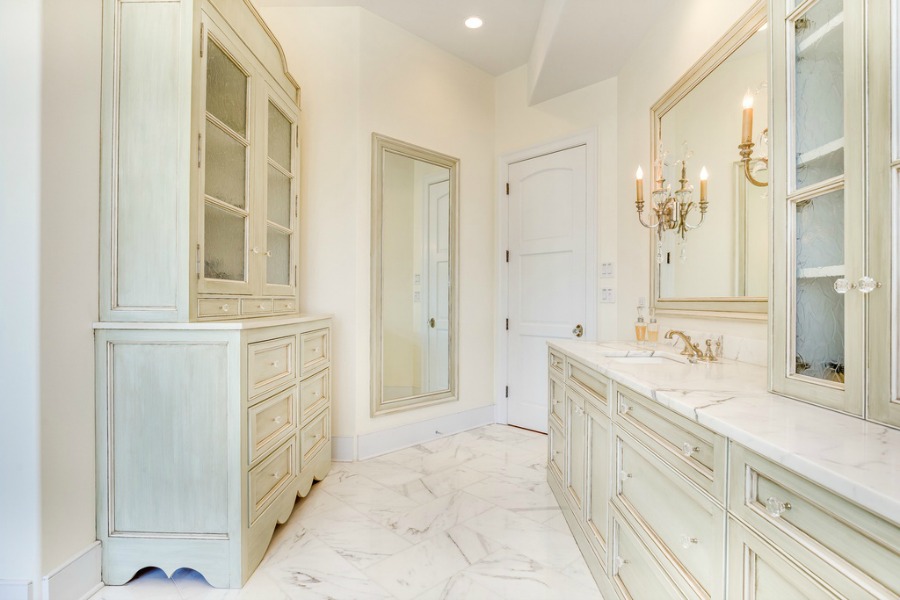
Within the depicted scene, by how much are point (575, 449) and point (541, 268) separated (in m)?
1.84

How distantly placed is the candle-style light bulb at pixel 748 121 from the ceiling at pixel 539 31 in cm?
98

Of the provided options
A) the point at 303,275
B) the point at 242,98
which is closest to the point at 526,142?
Result: the point at 303,275

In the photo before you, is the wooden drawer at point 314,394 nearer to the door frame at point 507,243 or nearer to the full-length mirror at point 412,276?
the full-length mirror at point 412,276

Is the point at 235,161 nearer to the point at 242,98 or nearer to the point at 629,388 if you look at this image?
the point at 242,98

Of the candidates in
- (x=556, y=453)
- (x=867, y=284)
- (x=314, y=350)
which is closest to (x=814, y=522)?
(x=867, y=284)

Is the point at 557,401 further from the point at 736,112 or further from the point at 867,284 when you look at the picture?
the point at 867,284

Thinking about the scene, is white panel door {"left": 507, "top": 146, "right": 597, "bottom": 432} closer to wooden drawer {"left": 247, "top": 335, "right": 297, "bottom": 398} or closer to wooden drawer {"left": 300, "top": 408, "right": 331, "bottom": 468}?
wooden drawer {"left": 300, "top": 408, "right": 331, "bottom": 468}

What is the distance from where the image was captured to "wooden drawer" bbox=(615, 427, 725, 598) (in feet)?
3.00

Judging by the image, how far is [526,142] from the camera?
364 centimetres

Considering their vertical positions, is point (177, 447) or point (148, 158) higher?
point (148, 158)

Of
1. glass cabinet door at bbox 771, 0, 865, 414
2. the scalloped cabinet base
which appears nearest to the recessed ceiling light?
glass cabinet door at bbox 771, 0, 865, 414

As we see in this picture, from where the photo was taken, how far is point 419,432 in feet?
10.9

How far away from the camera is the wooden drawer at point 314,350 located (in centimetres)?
227

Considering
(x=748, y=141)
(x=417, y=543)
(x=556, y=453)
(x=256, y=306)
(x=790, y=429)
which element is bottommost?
(x=417, y=543)
